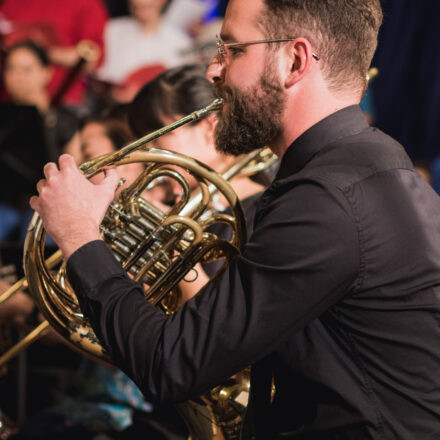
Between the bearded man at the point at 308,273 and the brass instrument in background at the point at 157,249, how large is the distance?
0.37 feet

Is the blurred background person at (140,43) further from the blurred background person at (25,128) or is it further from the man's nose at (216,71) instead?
the man's nose at (216,71)

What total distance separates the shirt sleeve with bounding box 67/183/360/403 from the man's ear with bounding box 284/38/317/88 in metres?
0.22

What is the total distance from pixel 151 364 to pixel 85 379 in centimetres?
102

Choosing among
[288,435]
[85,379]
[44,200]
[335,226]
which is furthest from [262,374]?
[85,379]

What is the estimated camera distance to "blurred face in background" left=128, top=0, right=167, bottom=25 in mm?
3947

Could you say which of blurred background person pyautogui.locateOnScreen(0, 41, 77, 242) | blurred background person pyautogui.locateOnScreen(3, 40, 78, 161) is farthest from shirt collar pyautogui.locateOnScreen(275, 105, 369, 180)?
blurred background person pyautogui.locateOnScreen(3, 40, 78, 161)

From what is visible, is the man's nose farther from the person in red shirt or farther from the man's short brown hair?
the person in red shirt

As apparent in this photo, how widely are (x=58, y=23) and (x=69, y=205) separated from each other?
3.10 meters

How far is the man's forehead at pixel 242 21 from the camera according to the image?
1.05 meters

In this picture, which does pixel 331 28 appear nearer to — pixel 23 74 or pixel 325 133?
pixel 325 133

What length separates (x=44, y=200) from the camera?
0.99 metres

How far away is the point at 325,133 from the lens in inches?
40.2

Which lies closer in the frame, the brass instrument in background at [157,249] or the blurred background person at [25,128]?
the brass instrument in background at [157,249]

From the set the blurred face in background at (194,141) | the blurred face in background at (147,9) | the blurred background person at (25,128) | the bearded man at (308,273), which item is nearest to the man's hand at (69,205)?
the bearded man at (308,273)
